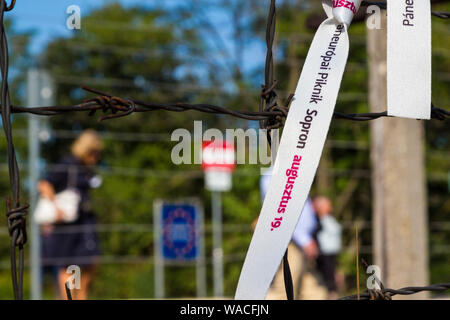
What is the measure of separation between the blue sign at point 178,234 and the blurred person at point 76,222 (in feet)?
10.1

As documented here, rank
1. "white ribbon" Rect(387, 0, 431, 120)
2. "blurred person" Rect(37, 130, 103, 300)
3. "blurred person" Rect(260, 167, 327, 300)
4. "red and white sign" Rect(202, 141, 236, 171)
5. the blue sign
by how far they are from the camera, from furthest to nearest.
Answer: the blue sign
"blurred person" Rect(260, 167, 327, 300)
"blurred person" Rect(37, 130, 103, 300)
"red and white sign" Rect(202, 141, 236, 171)
"white ribbon" Rect(387, 0, 431, 120)

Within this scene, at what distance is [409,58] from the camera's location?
1556 millimetres

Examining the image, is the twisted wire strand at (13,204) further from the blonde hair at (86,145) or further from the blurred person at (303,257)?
the blurred person at (303,257)

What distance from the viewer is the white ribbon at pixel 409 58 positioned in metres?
1.54

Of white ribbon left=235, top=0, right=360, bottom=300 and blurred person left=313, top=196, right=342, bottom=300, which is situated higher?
white ribbon left=235, top=0, right=360, bottom=300

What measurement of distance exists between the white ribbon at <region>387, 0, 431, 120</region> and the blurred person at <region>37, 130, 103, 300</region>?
3740mm

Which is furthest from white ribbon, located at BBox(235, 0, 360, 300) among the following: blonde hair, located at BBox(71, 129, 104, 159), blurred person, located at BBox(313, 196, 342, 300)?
blurred person, located at BBox(313, 196, 342, 300)

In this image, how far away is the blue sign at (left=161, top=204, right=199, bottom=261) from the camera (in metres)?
8.62

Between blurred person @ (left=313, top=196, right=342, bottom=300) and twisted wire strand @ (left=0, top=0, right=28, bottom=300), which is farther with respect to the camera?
blurred person @ (left=313, top=196, right=342, bottom=300)

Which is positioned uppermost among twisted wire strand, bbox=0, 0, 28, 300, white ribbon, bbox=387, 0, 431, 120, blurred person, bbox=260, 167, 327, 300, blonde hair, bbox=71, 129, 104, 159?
blonde hair, bbox=71, 129, 104, 159

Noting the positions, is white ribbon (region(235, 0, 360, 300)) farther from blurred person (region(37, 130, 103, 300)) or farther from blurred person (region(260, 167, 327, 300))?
blurred person (region(260, 167, 327, 300))

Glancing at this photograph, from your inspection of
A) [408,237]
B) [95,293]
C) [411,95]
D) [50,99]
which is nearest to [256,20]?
[95,293]

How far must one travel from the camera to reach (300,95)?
4.84 ft

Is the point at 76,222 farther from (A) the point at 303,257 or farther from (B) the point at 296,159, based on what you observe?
(B) the point at 296,159
